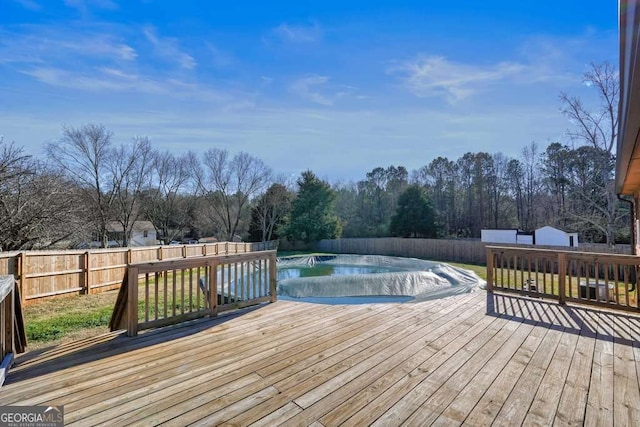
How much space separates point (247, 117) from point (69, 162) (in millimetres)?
12816

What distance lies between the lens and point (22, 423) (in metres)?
1.79

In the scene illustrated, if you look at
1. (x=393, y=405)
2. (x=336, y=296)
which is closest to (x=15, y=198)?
(x=336, y=296)

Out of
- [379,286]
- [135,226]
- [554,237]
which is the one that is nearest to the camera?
[379,286]

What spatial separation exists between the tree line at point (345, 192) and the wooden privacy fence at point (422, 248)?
1207mm

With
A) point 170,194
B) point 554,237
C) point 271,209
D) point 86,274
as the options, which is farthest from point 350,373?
point 271,209

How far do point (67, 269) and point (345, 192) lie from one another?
79.5 feet

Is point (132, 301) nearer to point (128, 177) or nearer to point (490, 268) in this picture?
point (490, 268)

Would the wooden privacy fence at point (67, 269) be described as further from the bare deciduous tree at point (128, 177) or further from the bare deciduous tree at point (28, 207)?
the bare deciduous tree at point (128, 177)

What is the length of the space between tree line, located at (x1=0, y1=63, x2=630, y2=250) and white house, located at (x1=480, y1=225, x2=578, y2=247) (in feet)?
3.88

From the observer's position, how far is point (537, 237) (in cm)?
1720

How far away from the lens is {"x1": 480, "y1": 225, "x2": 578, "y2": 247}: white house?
52.2 feet

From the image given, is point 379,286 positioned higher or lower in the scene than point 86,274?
lower

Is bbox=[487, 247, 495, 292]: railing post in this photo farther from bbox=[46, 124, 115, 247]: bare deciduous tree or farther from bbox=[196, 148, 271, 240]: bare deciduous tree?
bbox=[196, 148, 271, 240]: bare deciduous tree

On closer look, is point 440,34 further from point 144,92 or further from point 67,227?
point 67,227
